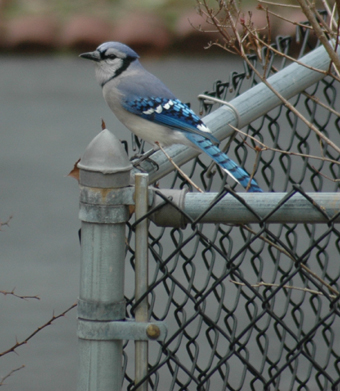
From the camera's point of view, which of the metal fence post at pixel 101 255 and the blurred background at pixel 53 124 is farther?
the blurred background at pixel 53 124

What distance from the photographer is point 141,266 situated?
1.35 metres

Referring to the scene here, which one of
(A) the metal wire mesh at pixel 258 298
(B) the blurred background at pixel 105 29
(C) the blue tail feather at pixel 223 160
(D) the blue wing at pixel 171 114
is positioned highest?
(B) the blurred background at pixel 105 29

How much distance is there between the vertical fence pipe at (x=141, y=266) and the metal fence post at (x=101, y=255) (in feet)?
0.09

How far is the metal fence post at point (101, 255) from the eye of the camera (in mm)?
1321

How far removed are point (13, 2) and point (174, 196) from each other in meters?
12.2

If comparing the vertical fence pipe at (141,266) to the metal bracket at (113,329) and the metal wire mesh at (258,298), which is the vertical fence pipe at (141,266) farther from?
the metal wire mesh at (258,298)

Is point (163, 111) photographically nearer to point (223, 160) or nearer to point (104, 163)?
point (223, 160)

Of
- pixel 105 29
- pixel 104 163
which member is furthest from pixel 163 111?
pixel 105 29

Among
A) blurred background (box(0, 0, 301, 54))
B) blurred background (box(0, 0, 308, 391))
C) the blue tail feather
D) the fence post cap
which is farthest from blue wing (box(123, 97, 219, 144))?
blurred background (box(0, 0, 301, 54))

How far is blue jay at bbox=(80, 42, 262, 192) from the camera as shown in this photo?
265cm

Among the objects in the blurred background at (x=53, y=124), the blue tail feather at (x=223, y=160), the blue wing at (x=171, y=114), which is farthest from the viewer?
the blurred background at (x=53, y=124)

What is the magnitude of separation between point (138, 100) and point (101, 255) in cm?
147

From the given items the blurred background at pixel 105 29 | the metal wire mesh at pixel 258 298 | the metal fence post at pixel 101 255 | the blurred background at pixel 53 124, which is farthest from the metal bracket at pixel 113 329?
the blurred background at pixel 105 29

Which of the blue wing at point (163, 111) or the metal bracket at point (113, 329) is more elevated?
the blue wing at point (163, 111)
